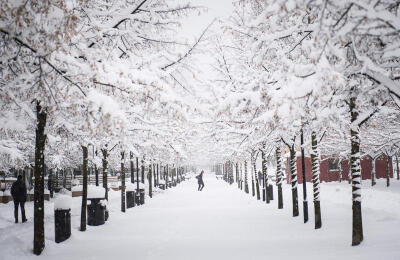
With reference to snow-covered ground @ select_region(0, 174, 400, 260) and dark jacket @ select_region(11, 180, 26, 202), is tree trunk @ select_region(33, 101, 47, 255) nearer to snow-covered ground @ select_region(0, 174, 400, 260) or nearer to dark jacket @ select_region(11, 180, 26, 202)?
snow-covered ground @ select_region(0, 174, 400, 260)

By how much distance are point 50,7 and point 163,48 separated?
3233mm

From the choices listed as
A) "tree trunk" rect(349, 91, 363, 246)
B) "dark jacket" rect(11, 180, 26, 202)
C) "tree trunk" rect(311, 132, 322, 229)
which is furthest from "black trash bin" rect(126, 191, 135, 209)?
"tree trunk" rect(349, 91, 363, 246)

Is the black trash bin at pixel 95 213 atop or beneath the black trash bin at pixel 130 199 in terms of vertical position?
atop

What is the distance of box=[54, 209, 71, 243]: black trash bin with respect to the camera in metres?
7.82

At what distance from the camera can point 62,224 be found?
7.89m

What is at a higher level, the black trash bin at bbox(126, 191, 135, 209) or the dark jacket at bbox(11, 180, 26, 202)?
the dark jacket at bbox(11, 180, 26, 202)

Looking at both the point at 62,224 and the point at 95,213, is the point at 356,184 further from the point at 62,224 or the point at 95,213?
the point at 95,213

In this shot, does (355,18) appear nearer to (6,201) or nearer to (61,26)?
(61,26)

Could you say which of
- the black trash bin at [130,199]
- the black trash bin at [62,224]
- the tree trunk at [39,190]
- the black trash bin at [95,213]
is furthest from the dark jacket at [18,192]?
the tree trunk at [39,190]

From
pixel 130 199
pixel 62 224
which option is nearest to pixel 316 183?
pixel 62 224

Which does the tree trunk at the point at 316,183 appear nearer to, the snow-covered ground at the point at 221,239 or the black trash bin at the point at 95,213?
the snow-covered ground at the point at 221,239

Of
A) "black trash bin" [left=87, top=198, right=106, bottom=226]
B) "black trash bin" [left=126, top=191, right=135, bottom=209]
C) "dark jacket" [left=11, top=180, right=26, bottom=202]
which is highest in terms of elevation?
"dark jacket" [left=11, top=180, right=26, bottom=202]

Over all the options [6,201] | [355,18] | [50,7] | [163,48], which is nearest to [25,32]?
[50,7]

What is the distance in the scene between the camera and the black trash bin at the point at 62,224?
25.6ft
